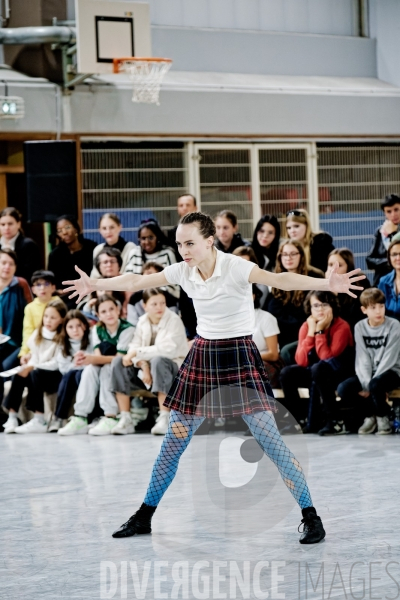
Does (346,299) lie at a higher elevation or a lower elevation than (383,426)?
higher

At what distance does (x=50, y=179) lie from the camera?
9.38 m

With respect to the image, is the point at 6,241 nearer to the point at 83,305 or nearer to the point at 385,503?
the point at 83,305

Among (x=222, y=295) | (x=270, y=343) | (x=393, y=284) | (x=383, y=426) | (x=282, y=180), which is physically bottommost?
(x=383, y=426)

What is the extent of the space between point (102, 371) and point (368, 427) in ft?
7.21

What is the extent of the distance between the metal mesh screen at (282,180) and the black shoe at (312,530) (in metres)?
7.29

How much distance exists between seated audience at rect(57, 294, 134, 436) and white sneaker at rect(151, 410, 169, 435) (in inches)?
16.7

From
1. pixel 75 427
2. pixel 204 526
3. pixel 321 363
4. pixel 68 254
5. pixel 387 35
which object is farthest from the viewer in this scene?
pixel 387 35

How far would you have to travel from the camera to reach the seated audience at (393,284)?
273 inches

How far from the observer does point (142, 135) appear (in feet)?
33.7

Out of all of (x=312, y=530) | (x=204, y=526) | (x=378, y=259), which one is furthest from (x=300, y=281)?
(x=378, y=259)

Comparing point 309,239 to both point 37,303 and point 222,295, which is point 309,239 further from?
point 222,295

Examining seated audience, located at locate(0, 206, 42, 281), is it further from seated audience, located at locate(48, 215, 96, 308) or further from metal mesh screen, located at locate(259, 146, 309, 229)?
metal mesh screen, located at locate(259, 146, 309, 229)

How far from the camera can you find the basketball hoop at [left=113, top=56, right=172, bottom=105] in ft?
30.7

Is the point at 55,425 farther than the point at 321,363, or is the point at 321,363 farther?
the point at 55,425
